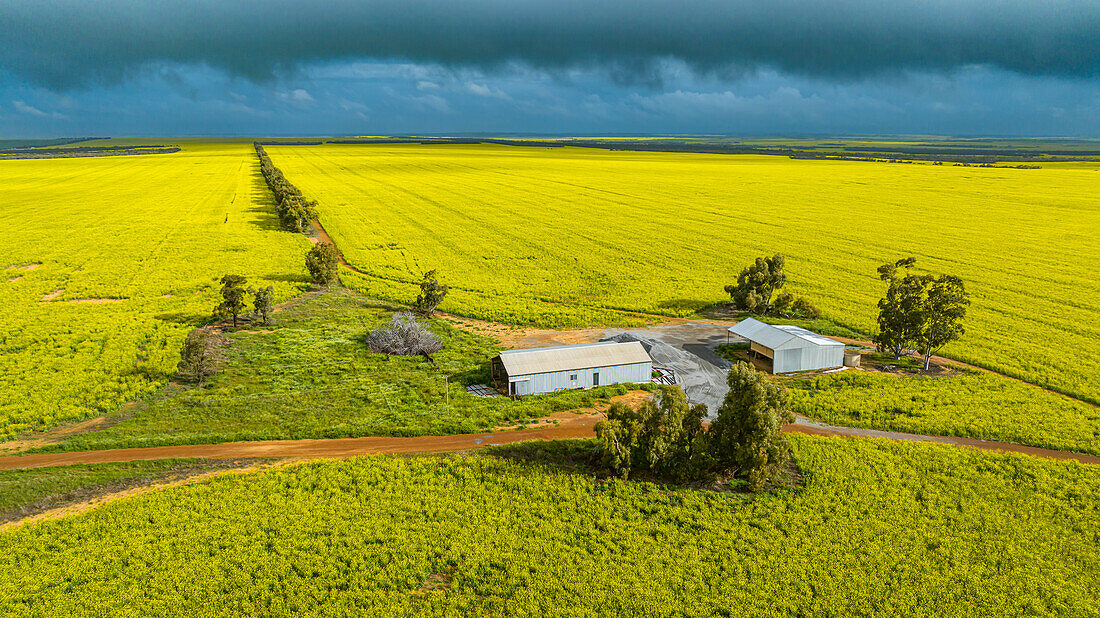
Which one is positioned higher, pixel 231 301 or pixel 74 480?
pixel 231 301

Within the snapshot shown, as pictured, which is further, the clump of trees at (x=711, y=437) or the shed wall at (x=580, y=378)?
the shed wall at (x=580, y=378)

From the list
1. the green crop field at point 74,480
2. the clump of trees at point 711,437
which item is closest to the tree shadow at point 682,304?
the clump of trees at point 711,437

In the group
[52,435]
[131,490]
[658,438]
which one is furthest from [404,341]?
[658,438]

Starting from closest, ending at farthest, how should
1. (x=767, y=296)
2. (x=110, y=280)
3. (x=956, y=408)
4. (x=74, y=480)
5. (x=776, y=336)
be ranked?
1. (x=74, y=480)
2. (x=956, y=408)
3. (x=776, y=336)
4. (x=767, y=296)
5. (x=110, y=280)

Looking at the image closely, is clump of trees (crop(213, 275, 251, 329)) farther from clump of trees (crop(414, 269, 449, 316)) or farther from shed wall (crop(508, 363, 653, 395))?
shed wall (crop(508, 363, 653, 395))

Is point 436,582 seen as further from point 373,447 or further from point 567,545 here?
point 373,447

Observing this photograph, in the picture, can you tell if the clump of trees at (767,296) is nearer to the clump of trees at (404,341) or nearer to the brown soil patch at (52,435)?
the clump of trees at (404,341)

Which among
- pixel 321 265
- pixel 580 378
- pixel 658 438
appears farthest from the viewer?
pixel 321 265
